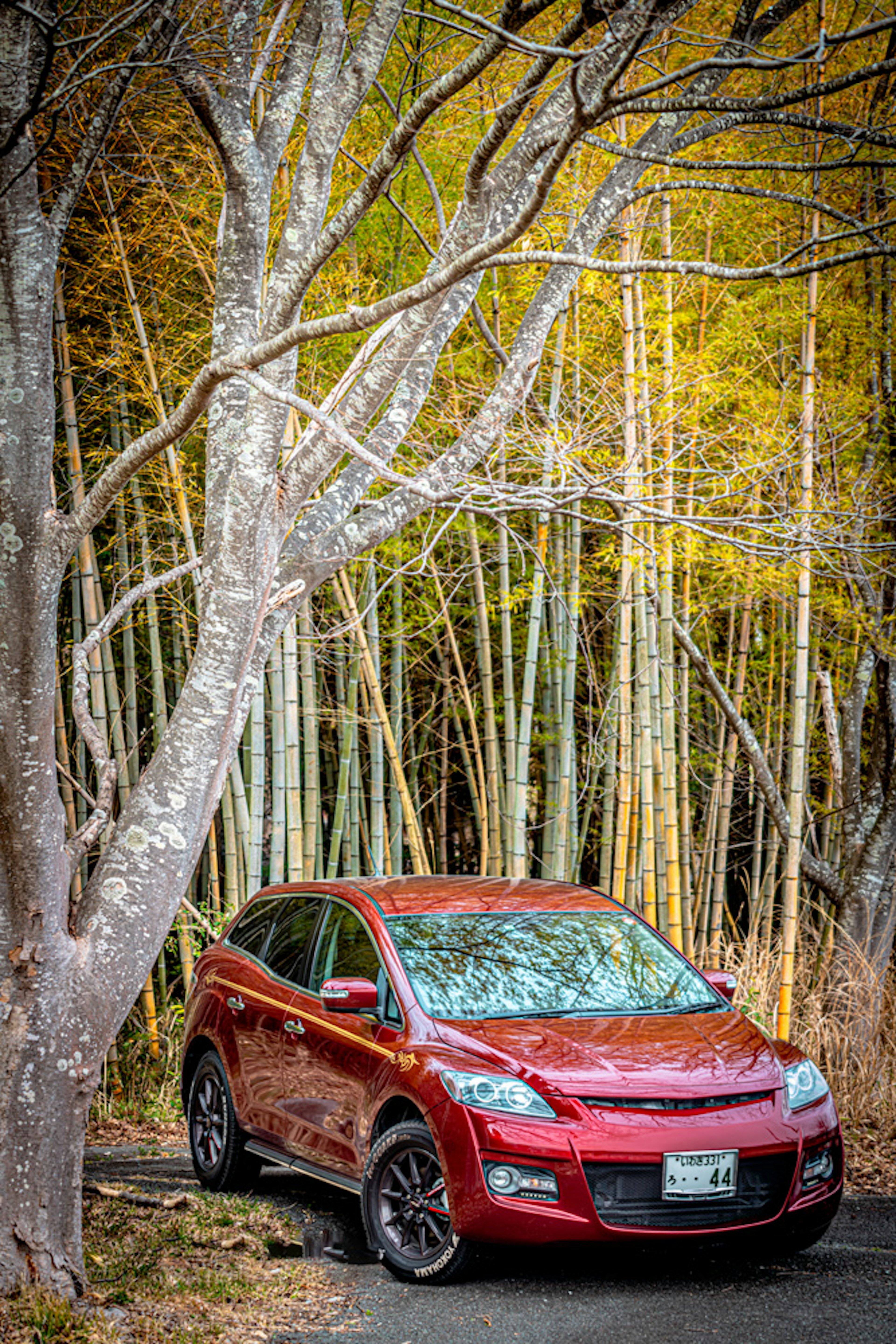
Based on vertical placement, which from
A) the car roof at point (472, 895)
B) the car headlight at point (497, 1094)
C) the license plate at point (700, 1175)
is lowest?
the license plate at point (700, 1175)

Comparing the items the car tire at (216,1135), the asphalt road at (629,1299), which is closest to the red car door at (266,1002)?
the car tire at (216,1135)

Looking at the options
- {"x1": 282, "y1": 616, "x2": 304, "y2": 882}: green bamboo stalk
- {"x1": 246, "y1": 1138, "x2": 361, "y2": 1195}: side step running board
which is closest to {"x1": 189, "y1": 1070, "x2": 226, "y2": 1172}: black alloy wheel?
{"x1": 246, "y1": 1138, "x2": 361, "y2": 1195}: side step running board

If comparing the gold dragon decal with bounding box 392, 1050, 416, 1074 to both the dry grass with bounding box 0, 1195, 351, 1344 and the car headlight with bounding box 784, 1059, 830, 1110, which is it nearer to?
the dry grass with bounding box 0, 1195, 351, 1344

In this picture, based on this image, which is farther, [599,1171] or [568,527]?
[568,527]

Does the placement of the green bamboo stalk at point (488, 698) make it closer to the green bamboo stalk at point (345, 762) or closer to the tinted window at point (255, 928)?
the green bamboo stalk at point (345, 762)

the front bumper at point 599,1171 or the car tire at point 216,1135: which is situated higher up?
the front bumper at point 599,1171

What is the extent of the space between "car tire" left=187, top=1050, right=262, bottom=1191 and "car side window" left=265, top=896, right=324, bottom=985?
21.5 inches

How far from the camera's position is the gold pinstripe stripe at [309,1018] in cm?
427

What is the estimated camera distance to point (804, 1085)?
4.23 m

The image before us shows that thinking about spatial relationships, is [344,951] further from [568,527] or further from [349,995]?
[568,527]

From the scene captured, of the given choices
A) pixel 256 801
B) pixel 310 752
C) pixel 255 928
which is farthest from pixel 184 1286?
pixel 310 752

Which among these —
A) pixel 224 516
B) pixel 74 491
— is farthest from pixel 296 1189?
pixel 74 491

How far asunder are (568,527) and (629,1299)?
18.1ft

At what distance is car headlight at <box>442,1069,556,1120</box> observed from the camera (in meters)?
3.76
